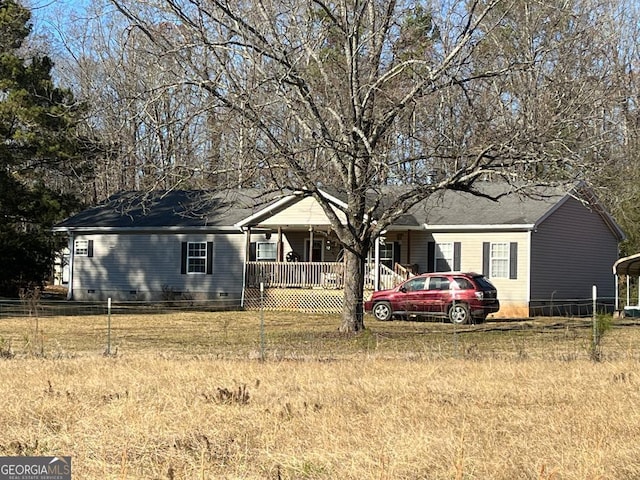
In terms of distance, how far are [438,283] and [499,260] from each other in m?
4.93

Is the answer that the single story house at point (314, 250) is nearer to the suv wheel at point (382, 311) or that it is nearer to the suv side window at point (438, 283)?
the suv wheel at point (382, 311)

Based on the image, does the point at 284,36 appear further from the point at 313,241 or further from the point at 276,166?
the point at 313,241

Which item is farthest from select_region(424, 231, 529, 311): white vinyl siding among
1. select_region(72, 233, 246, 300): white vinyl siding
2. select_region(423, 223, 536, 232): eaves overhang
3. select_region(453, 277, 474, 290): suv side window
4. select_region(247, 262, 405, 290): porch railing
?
select_region(72, 233, 246, 300): white vinyl siding

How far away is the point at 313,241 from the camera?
121 ft

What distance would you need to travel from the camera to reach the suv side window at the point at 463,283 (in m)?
27.9

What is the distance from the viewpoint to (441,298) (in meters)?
28.1

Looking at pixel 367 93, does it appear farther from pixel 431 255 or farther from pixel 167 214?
pixel 167 214

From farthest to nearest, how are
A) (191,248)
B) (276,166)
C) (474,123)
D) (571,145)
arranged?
(191,248), (571,145), (474,123), (276,166)

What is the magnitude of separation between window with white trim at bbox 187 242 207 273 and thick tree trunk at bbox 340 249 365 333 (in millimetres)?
15776

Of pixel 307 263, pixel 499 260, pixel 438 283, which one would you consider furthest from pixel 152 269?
pixel 438 283

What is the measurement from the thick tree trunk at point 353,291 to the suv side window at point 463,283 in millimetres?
5981

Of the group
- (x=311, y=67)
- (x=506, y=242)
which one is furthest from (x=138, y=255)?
(x=311, y=67)

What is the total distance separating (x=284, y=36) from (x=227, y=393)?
1113 centimetres

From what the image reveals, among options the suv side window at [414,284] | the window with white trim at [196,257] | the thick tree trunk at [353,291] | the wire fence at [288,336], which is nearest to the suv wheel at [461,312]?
the wire fence at [288,336]
